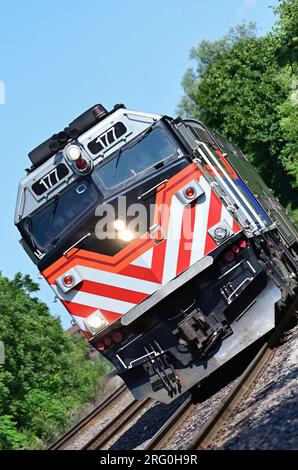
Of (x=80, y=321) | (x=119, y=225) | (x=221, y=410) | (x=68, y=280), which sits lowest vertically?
(x=221, y=410)

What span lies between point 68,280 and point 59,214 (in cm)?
93

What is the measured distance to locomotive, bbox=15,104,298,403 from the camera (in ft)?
31.3

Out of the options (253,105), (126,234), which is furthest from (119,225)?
(253,105)

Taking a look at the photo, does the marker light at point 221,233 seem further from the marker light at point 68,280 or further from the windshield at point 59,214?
the marker light at point 68,280

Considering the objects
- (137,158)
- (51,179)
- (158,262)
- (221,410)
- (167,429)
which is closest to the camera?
(221,410)

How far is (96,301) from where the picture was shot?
32.1ft

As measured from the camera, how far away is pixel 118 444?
10578mm

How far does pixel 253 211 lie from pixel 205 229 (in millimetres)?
1032

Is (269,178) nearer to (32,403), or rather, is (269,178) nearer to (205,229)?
(32,403)

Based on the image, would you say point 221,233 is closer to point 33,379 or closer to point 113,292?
point 113,292

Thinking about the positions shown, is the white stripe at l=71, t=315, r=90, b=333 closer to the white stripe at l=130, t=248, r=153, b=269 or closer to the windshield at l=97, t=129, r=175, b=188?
the white stripe at l=130, t=248, r=153, b=269

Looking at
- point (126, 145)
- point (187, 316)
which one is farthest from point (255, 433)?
point (126, 145)

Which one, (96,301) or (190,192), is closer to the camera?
(190,192)

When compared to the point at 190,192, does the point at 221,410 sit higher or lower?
lower
